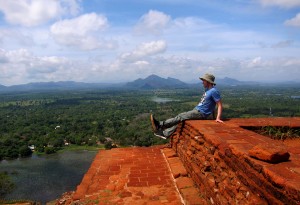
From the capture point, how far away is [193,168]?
448 centimetres

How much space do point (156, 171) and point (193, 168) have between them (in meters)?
1.04

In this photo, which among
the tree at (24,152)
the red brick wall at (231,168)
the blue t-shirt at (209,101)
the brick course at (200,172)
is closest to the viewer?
the red brick wall at (231,168)

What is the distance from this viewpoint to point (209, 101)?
5766 millimetres

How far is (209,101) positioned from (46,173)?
32063mm

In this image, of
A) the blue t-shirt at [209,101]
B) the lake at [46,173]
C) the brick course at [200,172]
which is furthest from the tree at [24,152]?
the blue t-shirt at [209,101]

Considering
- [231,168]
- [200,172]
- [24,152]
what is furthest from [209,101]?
[24,152]

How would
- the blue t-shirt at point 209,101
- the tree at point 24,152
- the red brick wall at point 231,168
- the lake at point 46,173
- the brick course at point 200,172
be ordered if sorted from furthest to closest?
the tree at point 24,152 < the lake at point 46,173 < the blue t-shirt at point 209,101 < the brick course at point 200,172 < the red brick wall at point 231,168

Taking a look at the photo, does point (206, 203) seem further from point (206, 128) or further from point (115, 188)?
point (115, 188)

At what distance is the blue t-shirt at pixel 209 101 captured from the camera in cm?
569

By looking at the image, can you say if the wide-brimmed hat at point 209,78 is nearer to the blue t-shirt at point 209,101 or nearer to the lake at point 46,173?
the blue t-shirt at point 209,101

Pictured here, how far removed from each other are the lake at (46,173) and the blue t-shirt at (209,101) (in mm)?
23521

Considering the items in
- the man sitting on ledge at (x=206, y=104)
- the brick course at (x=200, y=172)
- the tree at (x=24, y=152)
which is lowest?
the tree at (x=24, y=152)

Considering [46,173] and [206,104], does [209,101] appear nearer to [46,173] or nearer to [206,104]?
[206,104]

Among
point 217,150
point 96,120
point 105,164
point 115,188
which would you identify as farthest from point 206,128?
point 96,120
